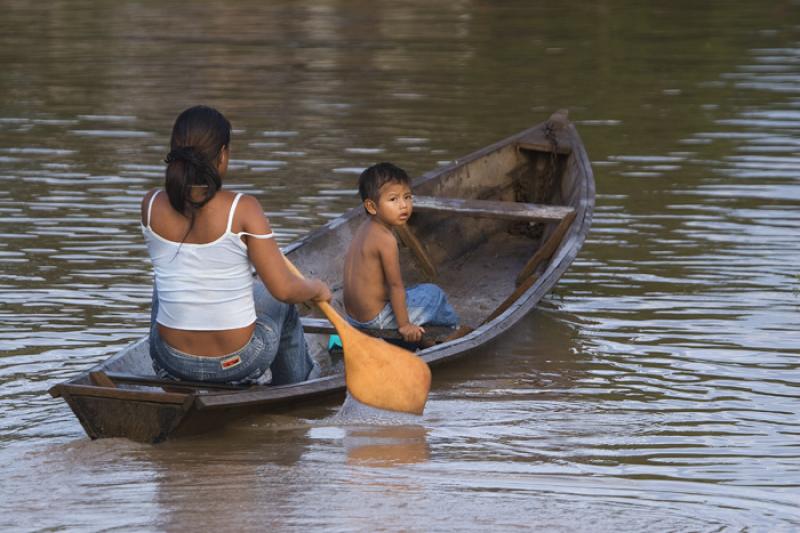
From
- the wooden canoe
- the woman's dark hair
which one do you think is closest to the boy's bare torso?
the wooden canoe

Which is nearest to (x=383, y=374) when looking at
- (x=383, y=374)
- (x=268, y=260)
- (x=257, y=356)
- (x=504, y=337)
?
(x=383, y=374)

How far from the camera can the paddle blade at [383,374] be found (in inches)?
227

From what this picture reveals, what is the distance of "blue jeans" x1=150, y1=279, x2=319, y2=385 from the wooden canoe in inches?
2.5

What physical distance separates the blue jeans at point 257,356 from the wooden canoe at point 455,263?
2.5 inches

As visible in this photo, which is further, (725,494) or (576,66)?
(576,66)

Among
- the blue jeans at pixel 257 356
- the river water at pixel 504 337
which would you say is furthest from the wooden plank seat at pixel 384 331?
the blue jeans at pixel 257 356

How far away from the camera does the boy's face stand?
652cm

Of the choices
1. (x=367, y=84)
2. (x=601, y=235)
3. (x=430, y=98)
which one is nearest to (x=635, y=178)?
(x=601, y=235)

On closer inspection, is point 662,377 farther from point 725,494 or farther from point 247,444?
point 247,444

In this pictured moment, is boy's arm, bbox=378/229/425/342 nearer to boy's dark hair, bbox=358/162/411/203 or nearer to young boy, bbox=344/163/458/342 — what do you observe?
young boy, bbox=344/163/458/342

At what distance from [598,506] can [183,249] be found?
73.5 inches

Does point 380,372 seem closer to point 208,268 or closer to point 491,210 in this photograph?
point 208,268

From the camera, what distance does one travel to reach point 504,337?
7.40m

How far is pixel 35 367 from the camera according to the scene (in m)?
6.74
